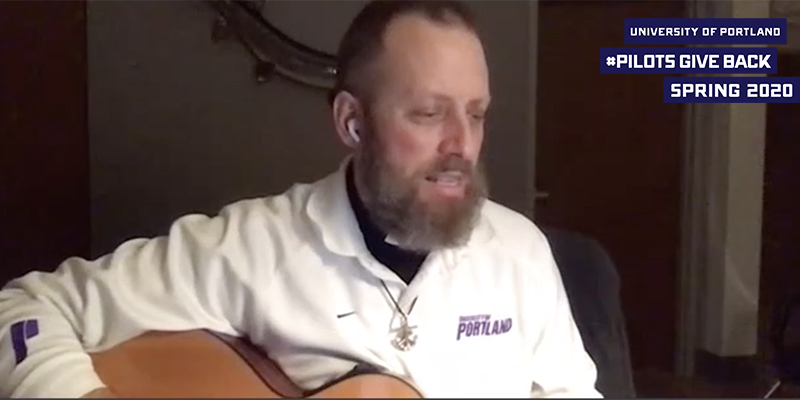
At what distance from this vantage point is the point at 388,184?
1.19m

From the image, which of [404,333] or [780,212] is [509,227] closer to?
[404,333]

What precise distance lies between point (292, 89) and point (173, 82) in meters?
0.22

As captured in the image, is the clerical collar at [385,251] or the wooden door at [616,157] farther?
the wooden door at [616,157]

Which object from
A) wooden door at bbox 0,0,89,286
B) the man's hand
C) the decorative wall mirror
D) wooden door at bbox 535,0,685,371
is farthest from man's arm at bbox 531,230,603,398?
wooden door at bbox 535,0,685,371

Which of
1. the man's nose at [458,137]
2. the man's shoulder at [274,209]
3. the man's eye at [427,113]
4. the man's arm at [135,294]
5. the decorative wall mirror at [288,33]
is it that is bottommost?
the man's arm at [135,294]

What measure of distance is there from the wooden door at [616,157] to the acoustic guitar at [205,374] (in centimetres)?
161

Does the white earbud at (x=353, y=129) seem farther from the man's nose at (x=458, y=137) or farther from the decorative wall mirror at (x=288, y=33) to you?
the decorative wall mirror at (x=288, y=33)

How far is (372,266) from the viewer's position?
3.92 feet

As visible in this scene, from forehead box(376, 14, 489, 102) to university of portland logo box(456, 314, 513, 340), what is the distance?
24cm

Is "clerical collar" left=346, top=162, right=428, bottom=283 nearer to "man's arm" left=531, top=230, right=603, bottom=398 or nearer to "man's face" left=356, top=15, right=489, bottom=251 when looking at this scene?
"man's face" left=356, top=15, right=489, bottom=251

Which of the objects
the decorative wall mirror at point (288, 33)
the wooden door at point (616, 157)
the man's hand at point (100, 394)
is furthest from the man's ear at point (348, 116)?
the wooden door at point (616, 157)

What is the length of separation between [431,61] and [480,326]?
0.30 m

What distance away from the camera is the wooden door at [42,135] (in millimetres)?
2033

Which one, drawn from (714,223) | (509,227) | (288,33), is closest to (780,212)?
(714,223)
